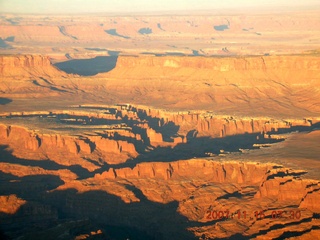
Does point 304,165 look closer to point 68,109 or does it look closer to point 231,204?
point 231,204

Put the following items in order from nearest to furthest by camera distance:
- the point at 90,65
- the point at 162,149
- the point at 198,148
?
the point at 198,148, the point at 162,149, the point at 90,65

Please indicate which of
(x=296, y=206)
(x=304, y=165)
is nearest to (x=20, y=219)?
(x=296, y=206)

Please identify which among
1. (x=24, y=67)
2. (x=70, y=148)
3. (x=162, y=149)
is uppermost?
(x=24, y=67)

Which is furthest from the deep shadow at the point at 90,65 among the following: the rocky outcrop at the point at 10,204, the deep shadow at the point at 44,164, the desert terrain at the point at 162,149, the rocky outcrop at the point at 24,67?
the rocky outcrop at the point at 10,204

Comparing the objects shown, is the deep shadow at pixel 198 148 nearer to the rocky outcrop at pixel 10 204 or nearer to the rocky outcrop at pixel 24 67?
the rocky outcrop at pixel 10 204

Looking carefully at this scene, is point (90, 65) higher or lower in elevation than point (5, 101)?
higher

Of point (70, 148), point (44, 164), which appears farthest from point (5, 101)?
point (44, 164)
